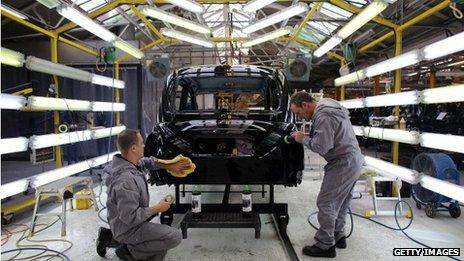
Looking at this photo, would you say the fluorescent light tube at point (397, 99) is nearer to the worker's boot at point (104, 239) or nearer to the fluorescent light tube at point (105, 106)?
the worker's boot at point (104, 239)

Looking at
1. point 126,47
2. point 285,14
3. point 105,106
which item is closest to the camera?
point 285,14

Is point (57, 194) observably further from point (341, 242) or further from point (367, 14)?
point (367, 14)

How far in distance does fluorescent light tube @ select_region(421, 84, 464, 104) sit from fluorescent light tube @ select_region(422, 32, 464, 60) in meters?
0.39

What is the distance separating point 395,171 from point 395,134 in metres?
0.54

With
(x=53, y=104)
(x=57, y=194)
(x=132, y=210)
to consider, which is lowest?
(x=57, y=194)

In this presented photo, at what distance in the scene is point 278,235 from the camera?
3.99 metres

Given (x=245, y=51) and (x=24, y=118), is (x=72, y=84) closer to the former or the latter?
(x=24, y=118)

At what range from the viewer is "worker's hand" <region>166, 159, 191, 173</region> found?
134 inches

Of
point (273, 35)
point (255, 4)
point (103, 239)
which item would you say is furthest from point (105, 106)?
point (103, 239)

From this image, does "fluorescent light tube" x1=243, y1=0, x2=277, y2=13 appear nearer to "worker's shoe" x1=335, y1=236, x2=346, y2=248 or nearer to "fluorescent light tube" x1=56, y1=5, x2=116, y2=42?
"fluorescent light tube" x1=56, y1=5, x2=116, y2=42

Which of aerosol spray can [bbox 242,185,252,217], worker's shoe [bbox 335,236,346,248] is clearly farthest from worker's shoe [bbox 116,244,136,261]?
worker's shoe [bbox 335,236,346,248]

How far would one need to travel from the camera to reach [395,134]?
16.4 feet

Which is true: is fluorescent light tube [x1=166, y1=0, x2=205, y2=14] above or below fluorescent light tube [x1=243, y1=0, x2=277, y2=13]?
below

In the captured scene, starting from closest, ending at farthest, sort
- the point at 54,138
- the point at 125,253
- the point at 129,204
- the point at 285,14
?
the point at 129,204 → the point at 125,253 → the point at 54,138 → the point at 285,14
